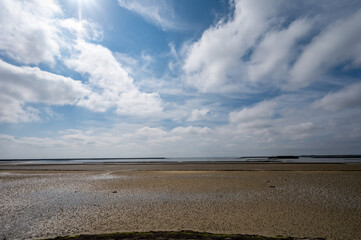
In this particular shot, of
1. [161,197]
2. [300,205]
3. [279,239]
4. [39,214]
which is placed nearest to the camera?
[279,239]

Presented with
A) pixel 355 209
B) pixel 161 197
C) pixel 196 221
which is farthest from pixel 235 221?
pixel 355 209

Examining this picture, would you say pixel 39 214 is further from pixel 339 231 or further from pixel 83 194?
pixel 339 231

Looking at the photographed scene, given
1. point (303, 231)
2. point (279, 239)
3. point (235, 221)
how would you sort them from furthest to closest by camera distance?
1. point (235, 221)
2. point (303, 231)
3. point (279, 239)

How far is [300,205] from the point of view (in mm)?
13023

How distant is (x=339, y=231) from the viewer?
8.75 m

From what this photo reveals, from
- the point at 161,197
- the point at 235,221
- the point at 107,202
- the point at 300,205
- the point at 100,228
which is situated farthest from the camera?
Answer: the point at 161,197

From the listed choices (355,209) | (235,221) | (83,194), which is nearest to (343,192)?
(355,209)

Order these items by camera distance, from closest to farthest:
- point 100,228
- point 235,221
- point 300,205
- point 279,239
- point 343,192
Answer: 1. point 279,239
2. point 100,228
3. point 235,221
4. point 300,205
5. point 343,192

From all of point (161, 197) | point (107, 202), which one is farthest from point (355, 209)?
point (107, 202)

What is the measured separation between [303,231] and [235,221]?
123 inches

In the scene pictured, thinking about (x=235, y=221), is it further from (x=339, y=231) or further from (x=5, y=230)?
(x=5, y=230)

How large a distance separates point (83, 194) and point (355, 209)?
69.5ft

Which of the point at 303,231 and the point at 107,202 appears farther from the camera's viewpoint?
the point at 107,202

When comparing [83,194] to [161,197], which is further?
[83,194]
